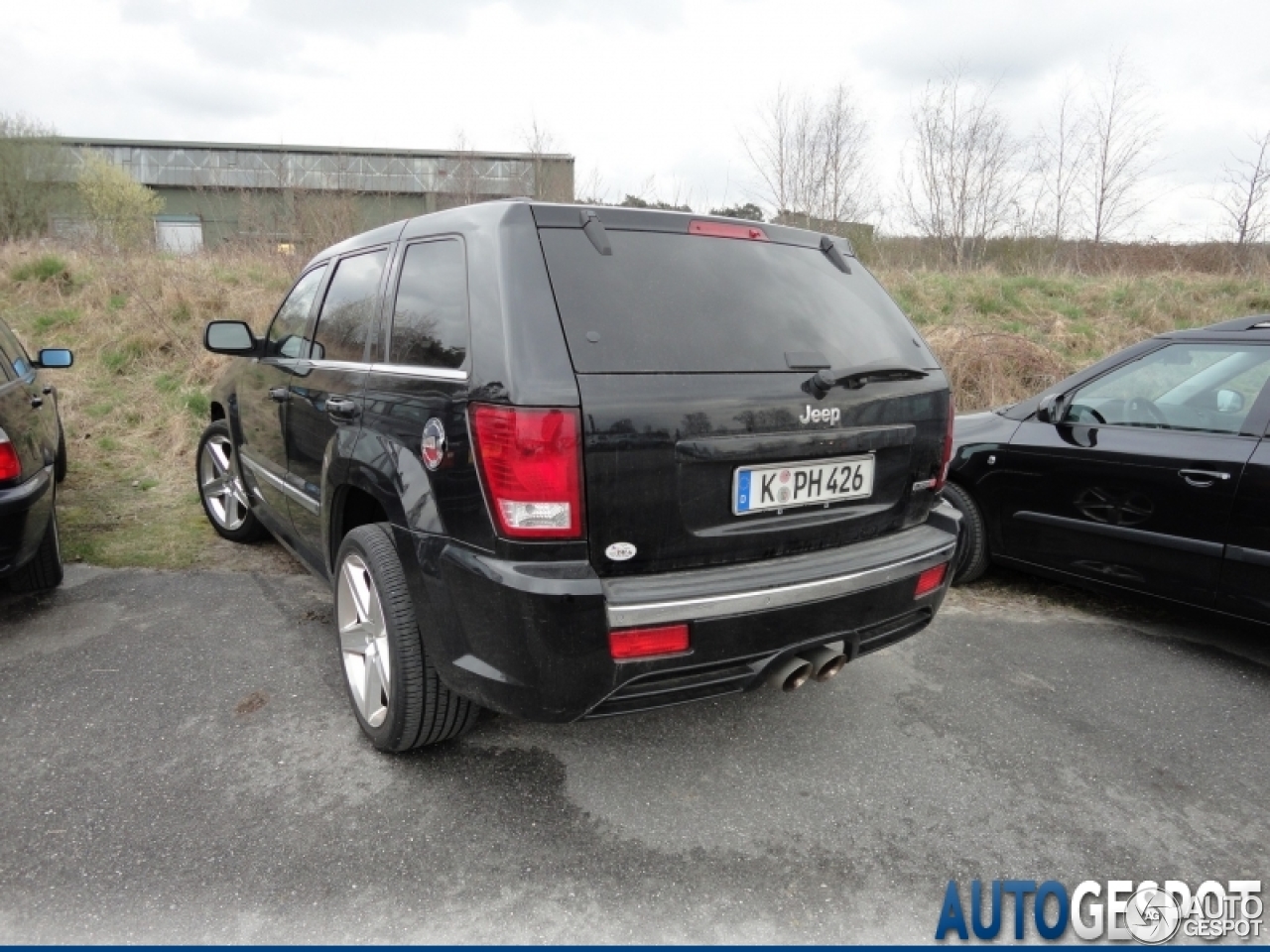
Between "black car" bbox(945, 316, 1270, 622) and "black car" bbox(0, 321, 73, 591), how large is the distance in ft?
12.7

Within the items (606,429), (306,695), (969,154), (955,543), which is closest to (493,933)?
(606,429)

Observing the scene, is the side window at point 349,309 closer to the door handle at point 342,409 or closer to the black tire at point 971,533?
the door handle at point 342,409

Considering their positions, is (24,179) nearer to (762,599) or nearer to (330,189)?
(330,189)

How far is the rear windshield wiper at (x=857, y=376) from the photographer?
2324mm

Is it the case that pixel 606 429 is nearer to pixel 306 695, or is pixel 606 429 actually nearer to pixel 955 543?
pixel 955 543

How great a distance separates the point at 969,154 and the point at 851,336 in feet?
47.2

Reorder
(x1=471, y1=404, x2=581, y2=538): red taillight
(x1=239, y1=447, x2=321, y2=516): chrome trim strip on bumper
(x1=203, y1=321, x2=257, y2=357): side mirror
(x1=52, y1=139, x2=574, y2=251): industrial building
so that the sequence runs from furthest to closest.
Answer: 1. (x1=52, y1=139, x2=574, y2=251): industrial building
2. (x1=203, y1=321, x2=257, y2=357): side mirror
3. (x1=239, y1=447, x2=321, y2=516): chrome trim strip on bumper
4. (x1=471, y1=404, x2=581, y2=538): red taillight

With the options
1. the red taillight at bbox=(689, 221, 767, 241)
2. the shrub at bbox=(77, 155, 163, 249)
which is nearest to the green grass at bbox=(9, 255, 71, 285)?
the shrub at bbox=(77, 155, 163, 249)

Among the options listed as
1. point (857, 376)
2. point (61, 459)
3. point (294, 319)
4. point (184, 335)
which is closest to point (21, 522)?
point (294, 319)

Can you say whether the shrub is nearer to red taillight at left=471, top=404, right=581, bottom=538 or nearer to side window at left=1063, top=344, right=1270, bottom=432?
red taillight at left=471, top=404, right=581, bottom=538

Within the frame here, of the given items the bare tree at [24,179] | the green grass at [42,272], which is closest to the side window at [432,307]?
the green grass at [42,272]

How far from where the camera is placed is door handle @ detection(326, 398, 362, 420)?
2.71 metres

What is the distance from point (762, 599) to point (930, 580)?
789mm

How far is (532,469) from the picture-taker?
6.46 ft
